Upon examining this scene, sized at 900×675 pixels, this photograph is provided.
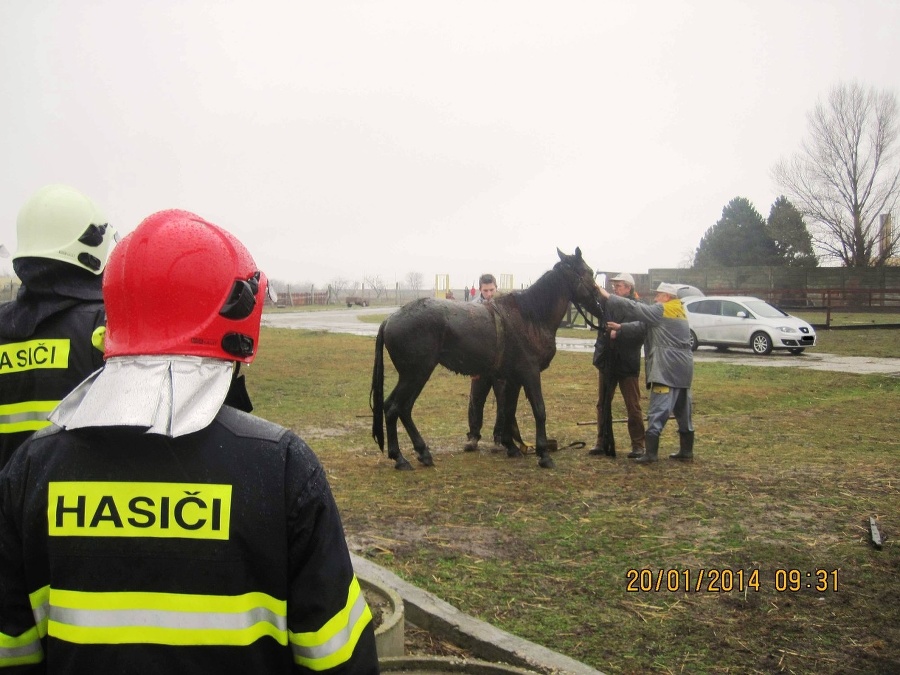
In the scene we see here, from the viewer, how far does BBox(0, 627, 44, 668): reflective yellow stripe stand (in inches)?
64.7

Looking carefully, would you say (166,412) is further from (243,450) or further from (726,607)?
(726,607)

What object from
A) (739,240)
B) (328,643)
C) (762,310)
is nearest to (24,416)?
(328,643)

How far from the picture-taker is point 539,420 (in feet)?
27.3

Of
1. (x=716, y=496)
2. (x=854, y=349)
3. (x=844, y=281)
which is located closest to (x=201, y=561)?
(x=716, y=496)

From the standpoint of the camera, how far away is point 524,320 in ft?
28.7

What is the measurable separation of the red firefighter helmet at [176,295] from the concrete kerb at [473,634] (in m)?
2.61

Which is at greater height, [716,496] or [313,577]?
[313,577]

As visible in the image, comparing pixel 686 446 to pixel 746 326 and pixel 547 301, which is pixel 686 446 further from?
pixel 746 326

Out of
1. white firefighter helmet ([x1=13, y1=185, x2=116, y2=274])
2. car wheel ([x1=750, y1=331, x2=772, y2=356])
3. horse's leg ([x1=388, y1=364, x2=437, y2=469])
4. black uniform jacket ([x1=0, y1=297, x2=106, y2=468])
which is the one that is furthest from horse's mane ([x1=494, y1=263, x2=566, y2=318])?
car wheel ([x1=750, y1=331, x2=772, y2=356])

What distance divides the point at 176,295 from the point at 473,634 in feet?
9.56

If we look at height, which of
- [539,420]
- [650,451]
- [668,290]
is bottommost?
[650,451]

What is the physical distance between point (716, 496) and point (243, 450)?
233 inches

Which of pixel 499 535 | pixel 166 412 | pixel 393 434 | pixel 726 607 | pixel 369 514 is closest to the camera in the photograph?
pixel 166 412
